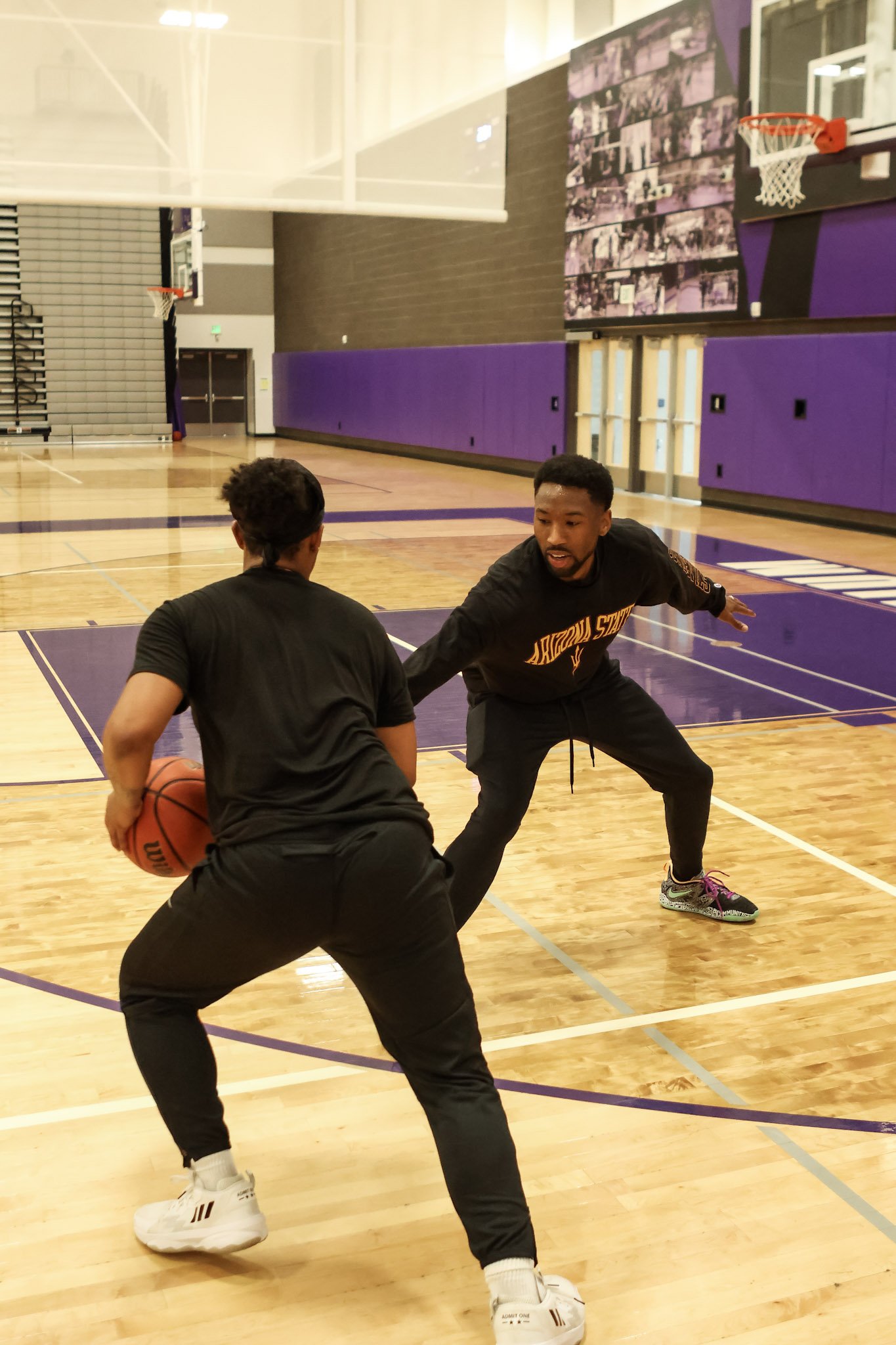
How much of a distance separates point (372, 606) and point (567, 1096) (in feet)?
22.0

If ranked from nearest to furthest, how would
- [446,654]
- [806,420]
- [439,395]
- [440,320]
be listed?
1. [446,654]
2. [806,420]
3. [439,395]
4. [440,320]

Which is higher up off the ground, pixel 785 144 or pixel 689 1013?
pixel 785 144

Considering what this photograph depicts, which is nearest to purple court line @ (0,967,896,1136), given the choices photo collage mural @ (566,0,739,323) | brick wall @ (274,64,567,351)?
photo collage mural @ (566,0,739,323)

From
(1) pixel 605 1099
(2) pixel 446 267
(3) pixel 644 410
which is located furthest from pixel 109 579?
(2) pixel 446 267

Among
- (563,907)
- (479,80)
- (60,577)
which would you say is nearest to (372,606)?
(60,577)

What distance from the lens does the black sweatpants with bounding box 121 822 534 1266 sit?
7.38 ft

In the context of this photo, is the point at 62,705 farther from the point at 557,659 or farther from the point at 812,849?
the point at 557,659

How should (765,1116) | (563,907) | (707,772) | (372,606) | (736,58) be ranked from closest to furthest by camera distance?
(765,1116)
(707,772)
(563,907)
(372,606)
(736,58)

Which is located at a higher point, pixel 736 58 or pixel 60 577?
pixel 736 58

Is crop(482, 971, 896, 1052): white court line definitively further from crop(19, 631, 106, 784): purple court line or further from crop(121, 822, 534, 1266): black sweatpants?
crop(19, 631, 106, 784): purple court line

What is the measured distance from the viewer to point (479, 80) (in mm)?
16375

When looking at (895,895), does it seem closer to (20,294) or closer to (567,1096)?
(567,1096)

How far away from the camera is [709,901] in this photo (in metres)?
4.32

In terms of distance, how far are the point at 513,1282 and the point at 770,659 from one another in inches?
251
